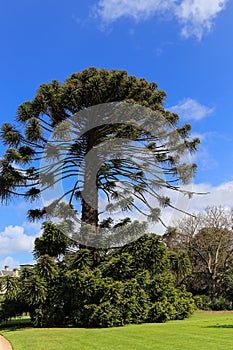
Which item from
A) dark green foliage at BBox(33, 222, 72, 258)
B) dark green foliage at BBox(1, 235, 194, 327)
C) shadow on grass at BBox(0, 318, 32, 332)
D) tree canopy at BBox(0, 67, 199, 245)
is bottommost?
shadow on grass at BBox(0, 318, 32, 332)

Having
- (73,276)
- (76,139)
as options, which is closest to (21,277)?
(73,276)

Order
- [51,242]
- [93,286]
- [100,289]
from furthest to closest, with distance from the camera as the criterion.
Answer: [51,242]
[100,289]
[93,286]

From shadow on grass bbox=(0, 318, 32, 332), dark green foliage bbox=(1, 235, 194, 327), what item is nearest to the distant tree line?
dark green foliage bbox=(1, 235, 194, 327)

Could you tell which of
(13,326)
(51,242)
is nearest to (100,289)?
(51,242)

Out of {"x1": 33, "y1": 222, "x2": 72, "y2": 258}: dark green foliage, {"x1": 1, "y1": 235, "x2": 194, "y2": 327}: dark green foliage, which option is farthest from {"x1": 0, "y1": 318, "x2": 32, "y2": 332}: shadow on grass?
{"x1": 33, "y1": 222, "x2": 72, "y2": 258}: dark green foliage

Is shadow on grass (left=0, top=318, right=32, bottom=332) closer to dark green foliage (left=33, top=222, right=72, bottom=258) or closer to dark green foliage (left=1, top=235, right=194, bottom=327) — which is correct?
dark green foliage (left=1, top=235, right=194, bottom=327)

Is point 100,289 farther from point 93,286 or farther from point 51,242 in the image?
point 51,242

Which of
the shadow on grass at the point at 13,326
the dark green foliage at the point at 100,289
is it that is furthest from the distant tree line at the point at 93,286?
the shadow on grass at the point at 13,326

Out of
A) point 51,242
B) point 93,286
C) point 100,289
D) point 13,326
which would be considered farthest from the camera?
point 13,326

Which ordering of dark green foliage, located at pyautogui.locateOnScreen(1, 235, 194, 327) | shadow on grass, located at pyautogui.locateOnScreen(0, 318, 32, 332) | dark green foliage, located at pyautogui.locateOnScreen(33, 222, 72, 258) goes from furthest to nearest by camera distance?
dark green foliage, located at pyautogui.locateOnScreen(33, 222, 72, 258)
shadow on grass, located at pyautogui.locateOnScreen(0, 318, 32, 332)
dark green foliage, located at pyautogui.locateOnScreen(1, 235, 194, 327)

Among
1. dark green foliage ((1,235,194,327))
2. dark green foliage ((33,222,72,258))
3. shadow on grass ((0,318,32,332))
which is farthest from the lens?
dark green foliage ((33,222,72,258))

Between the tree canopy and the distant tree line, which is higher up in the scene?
the tree canopy

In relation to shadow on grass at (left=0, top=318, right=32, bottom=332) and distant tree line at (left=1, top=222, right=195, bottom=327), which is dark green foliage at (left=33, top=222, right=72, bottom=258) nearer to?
distant tree line at (left=1, top=222, right=195, bottom=327)

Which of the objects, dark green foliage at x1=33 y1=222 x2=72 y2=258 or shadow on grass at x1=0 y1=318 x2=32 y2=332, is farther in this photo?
dark green foliage at x1=33 y1=222 x2=72 y2=258
